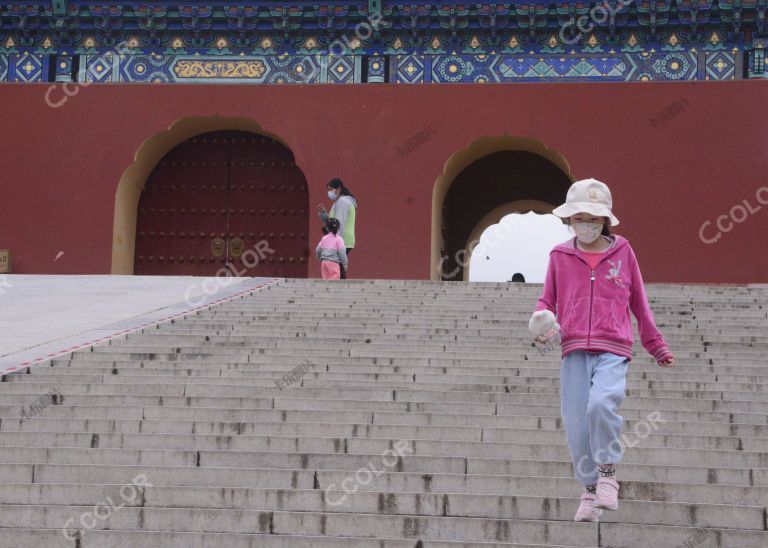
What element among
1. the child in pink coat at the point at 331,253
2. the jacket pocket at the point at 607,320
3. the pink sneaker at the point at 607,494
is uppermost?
the child in pink coat at the point at 331,253

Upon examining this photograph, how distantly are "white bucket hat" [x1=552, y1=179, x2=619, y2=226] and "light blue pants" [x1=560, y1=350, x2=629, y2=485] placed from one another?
490 millimetres

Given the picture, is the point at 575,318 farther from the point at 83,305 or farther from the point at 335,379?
the point at 83,305

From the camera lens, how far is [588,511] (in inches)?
147
